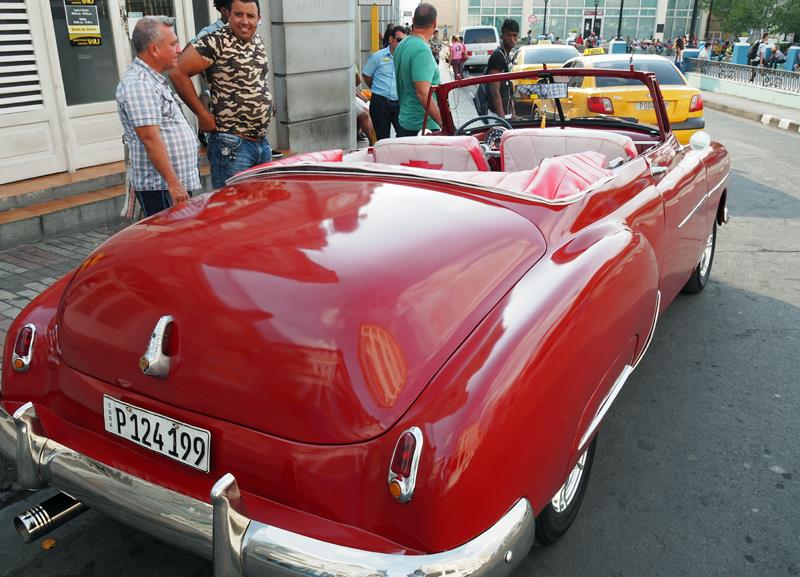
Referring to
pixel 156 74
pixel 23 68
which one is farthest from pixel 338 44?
pixel 156 74

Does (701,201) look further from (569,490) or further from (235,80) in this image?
(235,80)

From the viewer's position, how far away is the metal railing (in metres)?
18.2

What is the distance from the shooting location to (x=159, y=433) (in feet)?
6.67

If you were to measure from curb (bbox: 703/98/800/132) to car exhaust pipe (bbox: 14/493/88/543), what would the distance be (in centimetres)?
1554

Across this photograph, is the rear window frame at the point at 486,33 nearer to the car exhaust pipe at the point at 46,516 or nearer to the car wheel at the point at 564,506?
the car wheel at the point at 564,506

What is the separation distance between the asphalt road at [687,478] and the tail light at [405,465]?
0.96 m

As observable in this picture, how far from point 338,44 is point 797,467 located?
7689mm

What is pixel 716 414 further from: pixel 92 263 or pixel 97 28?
pixel 97 28

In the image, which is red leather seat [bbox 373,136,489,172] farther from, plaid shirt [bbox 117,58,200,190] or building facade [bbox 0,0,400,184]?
building facade [bbox 0,0,400,184]

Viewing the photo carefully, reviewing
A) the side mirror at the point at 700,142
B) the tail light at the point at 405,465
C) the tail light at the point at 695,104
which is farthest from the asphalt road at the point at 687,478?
the tail light at the point at 695,104

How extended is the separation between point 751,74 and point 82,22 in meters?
20.1

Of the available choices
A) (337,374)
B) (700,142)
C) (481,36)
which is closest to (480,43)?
(481,36)

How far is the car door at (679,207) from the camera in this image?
344 cm

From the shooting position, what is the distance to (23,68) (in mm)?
6180
